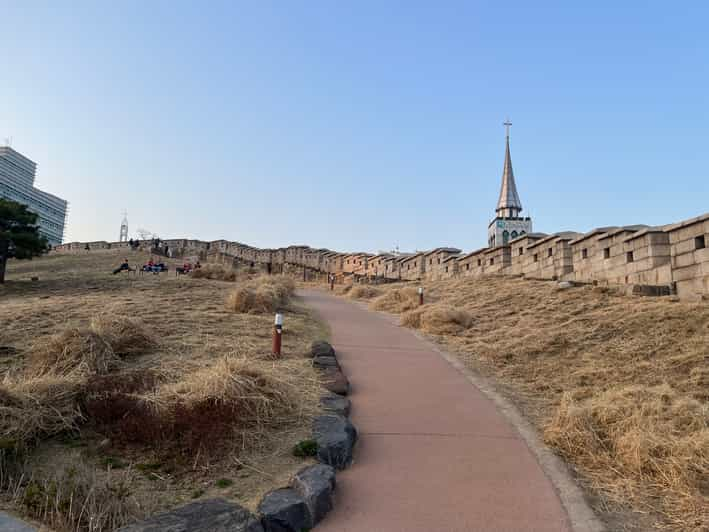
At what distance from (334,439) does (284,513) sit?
127 centimetres

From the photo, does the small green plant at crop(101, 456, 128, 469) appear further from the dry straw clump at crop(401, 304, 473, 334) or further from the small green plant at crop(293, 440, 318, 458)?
the dry straw clump at crop(401, 304, 473, 334)

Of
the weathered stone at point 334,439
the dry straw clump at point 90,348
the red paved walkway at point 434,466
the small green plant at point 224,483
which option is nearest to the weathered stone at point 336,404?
the red paved walkway at point 434,466

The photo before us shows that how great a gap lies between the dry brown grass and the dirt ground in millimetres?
2742

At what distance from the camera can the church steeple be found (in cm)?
9212

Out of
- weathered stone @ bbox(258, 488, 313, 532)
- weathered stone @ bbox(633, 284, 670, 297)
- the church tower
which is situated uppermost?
the church tower

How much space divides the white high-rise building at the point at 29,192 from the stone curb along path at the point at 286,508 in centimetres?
14186

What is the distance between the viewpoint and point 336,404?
586 centimetres

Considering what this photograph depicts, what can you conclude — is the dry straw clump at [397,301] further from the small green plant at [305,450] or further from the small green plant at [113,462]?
the small green plant at [113,462]

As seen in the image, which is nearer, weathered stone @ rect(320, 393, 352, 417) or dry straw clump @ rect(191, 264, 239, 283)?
weathered stone @ rect(320, 393, 352, 417)

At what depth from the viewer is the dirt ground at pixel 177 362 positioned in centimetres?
401

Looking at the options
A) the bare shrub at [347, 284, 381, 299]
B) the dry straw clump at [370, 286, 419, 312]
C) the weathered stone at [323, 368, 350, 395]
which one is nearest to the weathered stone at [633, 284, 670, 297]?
the dry straw clump at [370, 286, 419, 312]

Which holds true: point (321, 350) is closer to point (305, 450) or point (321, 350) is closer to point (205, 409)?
point (205, 409)

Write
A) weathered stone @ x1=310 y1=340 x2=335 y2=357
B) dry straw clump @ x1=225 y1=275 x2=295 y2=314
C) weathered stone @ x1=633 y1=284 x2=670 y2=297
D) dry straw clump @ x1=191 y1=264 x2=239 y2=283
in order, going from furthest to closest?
dry straw clump @ x1=191 y1=264 x2=239 y2=283 → dry straw clump @ x1=225 y1=275 x2=295 y2=314 → weathered stone @ x1=633 y1=284 x2=670 y2=297 → weathered stone @ x1=310 y1=340 x2=335 y2=357

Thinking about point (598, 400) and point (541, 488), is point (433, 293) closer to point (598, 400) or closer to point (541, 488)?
point (598, 400)
